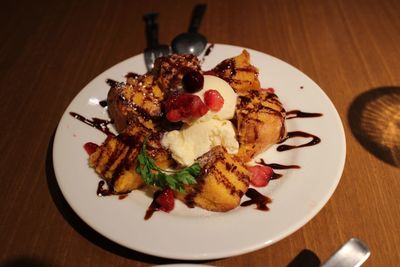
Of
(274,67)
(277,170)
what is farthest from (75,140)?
(274,67)

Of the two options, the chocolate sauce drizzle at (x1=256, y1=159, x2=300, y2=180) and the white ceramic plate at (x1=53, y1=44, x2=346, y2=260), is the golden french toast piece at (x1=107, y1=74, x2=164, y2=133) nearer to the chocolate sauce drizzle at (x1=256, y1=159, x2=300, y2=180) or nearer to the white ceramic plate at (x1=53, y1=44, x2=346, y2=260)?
the white ceramic plate at (x1=53, y1=44, x2=346, y2=260)

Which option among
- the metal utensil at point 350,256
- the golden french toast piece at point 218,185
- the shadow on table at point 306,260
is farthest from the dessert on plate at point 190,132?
the metal utensil at point 350,256

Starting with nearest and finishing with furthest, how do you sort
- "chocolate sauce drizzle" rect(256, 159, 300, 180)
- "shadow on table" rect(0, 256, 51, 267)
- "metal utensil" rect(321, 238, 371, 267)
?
1. "metal utensil" rect(321, 238, 371, 267)
2. "shadow on table" rect(0, 256, 51, 267)
3. "chocolate sauce drizzle" rect(256, 159, 300, 180)

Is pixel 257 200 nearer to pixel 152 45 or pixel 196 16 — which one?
pixel 152 45

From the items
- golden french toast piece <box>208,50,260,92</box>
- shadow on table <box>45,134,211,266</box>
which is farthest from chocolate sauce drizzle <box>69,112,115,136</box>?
golden french toast piece <box>208,50,260,92</box>

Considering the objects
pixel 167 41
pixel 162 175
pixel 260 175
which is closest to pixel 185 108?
pixel 162 175

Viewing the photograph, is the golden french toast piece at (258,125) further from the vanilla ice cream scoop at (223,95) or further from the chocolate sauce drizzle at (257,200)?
the chocolate sauce drizzle at (257,200)
